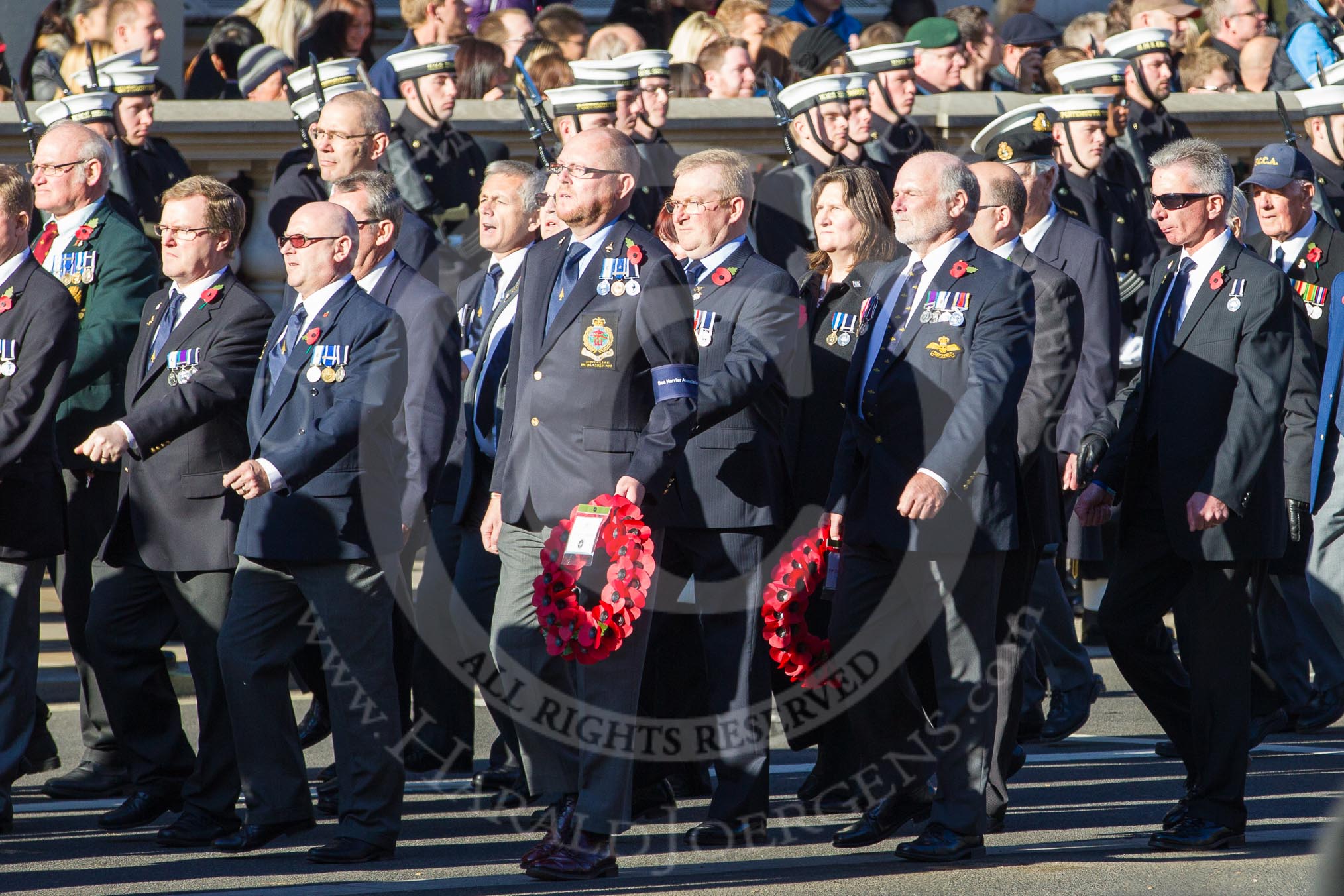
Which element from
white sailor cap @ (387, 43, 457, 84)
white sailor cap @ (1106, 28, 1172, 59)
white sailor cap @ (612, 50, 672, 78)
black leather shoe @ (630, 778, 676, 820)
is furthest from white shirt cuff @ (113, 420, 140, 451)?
white sailor cap @ (1106, 28, 1172, 59)

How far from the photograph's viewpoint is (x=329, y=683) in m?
6.16

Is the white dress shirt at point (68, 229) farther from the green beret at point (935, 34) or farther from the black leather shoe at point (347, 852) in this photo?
the green beret at point (935, 34)

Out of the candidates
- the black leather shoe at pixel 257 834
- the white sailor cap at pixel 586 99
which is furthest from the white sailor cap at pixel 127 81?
the black leather shoe at pixel 257 834

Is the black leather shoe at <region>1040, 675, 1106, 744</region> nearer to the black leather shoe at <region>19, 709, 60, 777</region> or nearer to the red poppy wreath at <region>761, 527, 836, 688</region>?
the red poppy wreath at <region>761, 527, 836, 688</region>

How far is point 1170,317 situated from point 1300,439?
4.95 ft

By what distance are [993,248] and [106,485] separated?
3.17m

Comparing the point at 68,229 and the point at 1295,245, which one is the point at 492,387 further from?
the point at 1295,245

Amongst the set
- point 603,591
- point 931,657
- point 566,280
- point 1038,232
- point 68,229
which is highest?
point 68,229

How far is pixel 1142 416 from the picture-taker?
6504 mm

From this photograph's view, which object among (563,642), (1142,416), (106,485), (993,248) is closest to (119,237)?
(106,485)

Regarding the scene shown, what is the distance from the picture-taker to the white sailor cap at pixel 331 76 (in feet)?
32.7

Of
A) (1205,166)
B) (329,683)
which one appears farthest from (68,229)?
(1205,166)

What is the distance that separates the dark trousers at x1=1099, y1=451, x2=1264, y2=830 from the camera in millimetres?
6195

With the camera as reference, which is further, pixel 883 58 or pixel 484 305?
pixel 883 58
